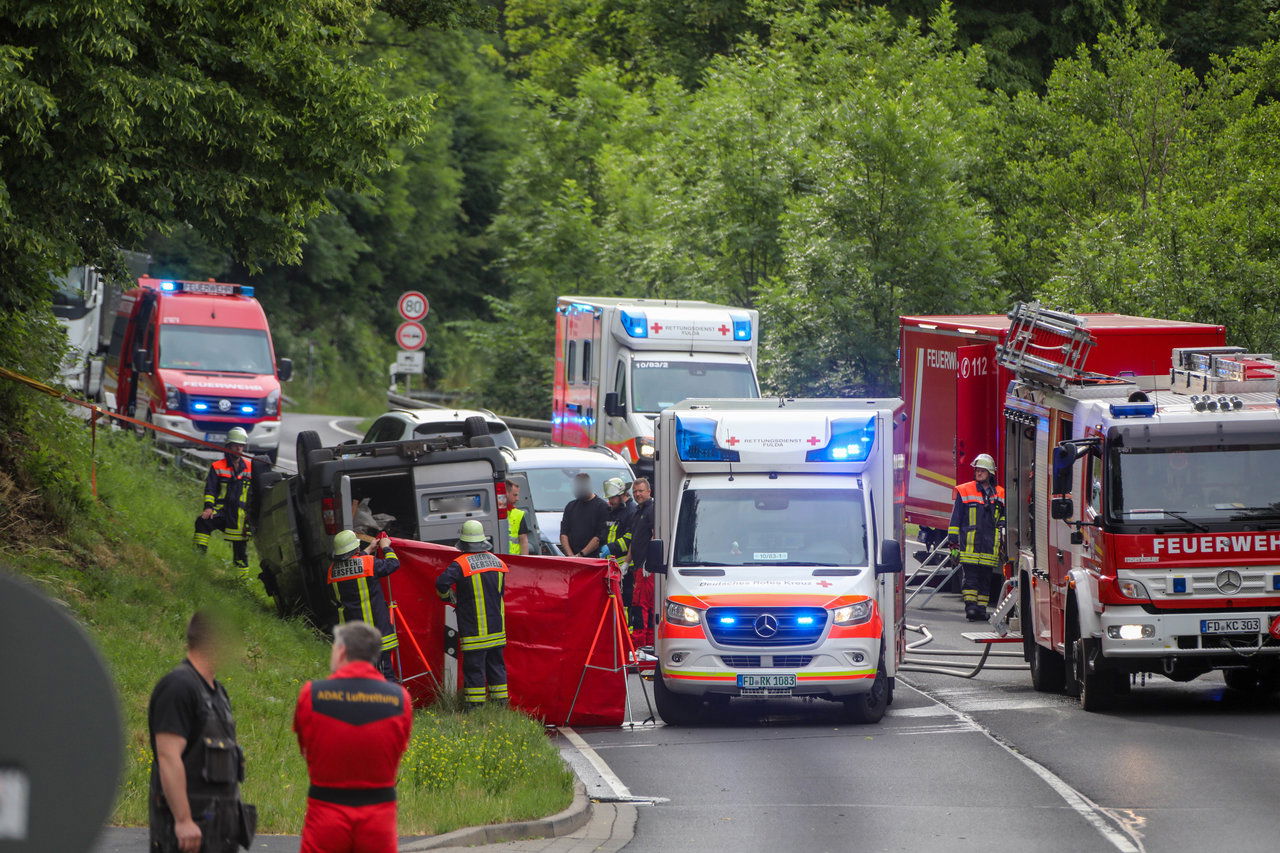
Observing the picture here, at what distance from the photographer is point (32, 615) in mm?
3395

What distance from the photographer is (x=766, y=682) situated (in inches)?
579

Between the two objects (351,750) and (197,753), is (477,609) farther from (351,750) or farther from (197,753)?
(351,750)

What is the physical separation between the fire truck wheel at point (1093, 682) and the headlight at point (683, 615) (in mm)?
3354

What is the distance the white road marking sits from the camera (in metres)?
10.1

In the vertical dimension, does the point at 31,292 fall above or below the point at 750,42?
below

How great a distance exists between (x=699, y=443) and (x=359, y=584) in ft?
10.9

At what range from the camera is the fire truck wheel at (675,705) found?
49.8 ft

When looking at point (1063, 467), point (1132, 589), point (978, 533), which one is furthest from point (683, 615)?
point (978, 533)

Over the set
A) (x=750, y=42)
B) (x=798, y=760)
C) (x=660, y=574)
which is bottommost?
(x=798, y=760)

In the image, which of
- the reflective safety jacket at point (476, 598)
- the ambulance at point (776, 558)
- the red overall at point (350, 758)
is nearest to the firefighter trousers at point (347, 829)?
the red overall at point (350, 758)

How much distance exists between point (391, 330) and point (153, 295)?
31267 mm

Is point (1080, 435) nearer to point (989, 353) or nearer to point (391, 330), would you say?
point (989, 353)

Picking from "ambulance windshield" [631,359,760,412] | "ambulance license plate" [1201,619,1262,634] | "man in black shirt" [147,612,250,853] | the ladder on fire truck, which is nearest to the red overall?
"man in black shirt" [147,612,250,853]

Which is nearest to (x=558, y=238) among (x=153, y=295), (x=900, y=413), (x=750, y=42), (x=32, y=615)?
(x=750, y=42)
